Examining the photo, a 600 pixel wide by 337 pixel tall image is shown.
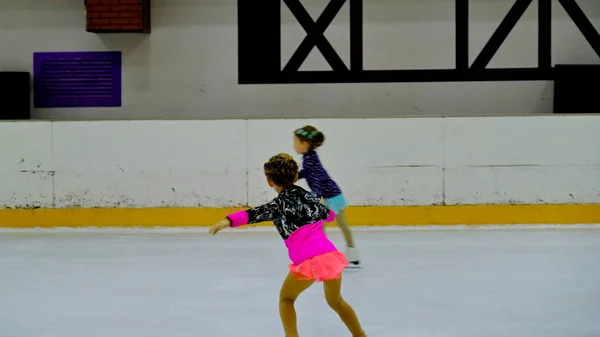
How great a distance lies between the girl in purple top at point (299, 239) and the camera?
2898 mm

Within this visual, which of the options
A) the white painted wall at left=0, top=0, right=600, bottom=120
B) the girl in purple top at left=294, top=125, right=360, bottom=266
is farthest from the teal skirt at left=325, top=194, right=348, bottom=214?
the white painted wall at left=0, top=0, right=600, bottom=120

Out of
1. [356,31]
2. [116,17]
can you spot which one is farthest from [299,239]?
[116,17]

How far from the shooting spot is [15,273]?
217 inches

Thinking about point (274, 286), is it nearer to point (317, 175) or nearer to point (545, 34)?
point (317, 175)

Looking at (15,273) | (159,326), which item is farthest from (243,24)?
(159,326)

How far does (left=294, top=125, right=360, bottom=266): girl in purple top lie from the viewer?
15.6ft

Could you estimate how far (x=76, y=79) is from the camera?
34.8 ft

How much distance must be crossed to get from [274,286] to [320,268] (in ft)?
7.00

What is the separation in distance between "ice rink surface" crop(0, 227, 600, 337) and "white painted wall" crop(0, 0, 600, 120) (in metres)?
2.97

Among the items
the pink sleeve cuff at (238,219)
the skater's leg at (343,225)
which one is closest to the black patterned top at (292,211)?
the pink sleeve cuff at (238,219)

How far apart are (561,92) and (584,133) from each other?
1592 millimetres

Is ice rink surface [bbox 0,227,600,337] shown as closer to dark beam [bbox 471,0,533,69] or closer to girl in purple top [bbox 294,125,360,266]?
girl in purple top [bbox 294,125,360,266]

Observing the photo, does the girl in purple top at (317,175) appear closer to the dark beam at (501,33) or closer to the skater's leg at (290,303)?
the skater's leg at (290,303)

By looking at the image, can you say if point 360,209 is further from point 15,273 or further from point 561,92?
point 15,273
